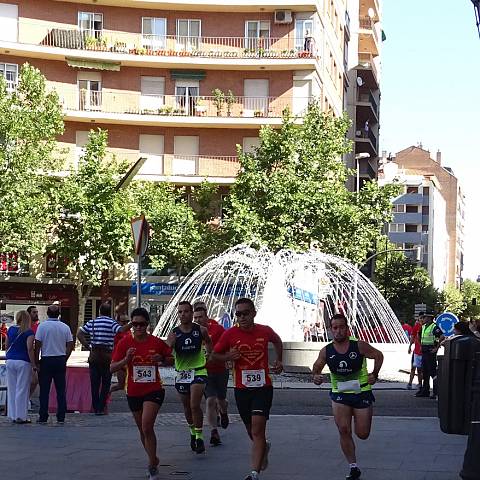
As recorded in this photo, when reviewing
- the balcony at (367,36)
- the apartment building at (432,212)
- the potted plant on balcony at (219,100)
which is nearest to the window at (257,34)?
the potted plant on balcony at (219,100)

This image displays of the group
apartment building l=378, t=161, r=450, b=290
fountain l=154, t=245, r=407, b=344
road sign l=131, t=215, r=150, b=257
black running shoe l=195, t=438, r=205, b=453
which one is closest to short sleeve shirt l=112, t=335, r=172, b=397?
black running shoe l=195, t=438, r=205, b=453

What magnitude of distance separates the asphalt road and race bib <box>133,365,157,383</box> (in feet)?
26.3

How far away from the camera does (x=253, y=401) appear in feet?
35.5

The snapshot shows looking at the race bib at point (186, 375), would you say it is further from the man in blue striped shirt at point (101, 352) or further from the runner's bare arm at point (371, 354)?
the man in blue striped shirt at point (101, 352)

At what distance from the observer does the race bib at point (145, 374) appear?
1120 cm

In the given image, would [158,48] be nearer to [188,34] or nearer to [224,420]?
[188,34]

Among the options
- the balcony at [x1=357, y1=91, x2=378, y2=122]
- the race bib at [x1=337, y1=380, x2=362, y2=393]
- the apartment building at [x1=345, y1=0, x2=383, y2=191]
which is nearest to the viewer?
the race bib at [x1=337, y1=380, x2=362, y2=393]

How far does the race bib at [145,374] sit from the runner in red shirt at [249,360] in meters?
0.66

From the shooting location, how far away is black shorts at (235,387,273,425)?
1073 cm

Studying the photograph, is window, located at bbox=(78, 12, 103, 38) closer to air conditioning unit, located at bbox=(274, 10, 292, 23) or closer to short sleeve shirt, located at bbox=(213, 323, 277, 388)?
air conditioning unit, located at bbox=(274, 10, 292, 23)

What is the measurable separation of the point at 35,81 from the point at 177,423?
109 feet

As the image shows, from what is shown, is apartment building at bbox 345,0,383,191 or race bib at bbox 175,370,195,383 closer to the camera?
race bib at bbox 175,370,195,383

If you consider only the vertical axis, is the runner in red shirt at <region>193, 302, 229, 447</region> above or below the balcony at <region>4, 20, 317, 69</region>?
below

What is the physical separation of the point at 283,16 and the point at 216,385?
42312mm
